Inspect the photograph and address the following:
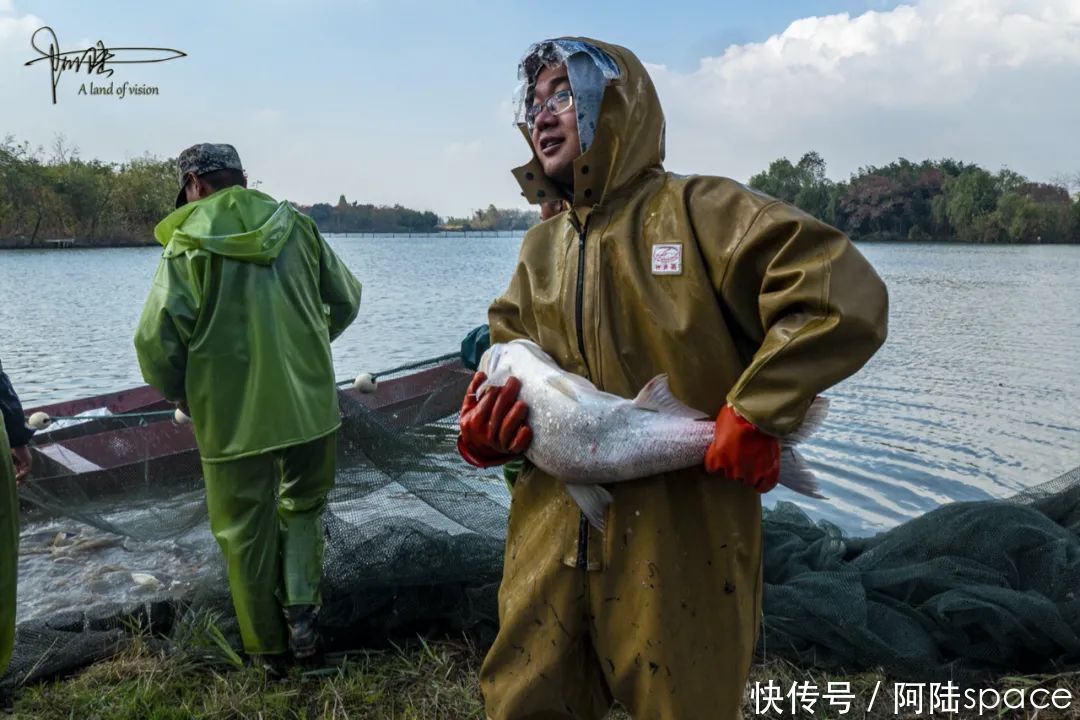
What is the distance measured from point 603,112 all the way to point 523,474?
1101 mm

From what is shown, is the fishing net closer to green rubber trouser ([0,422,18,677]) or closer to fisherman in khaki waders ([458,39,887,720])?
green rubber trouser ([0,422,18,677])

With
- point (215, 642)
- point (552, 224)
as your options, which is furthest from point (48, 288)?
point (552, 224)

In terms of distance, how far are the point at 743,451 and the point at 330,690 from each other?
2.67 meters

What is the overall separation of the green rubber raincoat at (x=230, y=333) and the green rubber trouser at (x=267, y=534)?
0.46ft

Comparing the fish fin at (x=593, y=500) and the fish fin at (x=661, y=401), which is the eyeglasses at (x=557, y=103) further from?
the fish fin at (x=593, y=500)

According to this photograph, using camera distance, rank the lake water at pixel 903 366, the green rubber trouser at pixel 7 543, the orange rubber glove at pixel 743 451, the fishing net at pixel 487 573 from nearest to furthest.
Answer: the orange rubber glove at pixel 743 451 → the green rubber trouser at pixel 7 543 → the fishing net at pixel 487 573 → the lake water at pixel 903 366

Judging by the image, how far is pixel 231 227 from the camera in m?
4.09

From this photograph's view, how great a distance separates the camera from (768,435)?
2035mm

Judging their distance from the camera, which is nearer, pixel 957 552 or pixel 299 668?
pixel 299 668

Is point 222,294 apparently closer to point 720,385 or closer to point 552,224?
point 552,224

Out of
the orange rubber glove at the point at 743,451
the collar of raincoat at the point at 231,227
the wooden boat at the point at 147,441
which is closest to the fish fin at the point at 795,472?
the orange rubber glove at the point at 743,451

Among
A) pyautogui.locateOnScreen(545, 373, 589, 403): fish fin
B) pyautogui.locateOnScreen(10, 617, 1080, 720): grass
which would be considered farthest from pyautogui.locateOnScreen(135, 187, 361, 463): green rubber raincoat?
pyautogui.locateOnScreen(545, 373, 589, 403): fish fin

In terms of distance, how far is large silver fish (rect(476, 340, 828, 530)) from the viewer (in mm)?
2193

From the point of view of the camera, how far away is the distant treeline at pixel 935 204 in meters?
70.8
